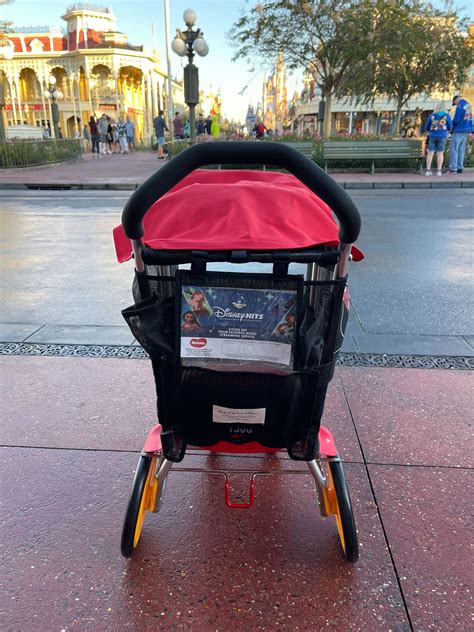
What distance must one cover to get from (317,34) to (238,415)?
66.2 feet

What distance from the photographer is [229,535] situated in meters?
1.93

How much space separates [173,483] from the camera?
2.21 metres

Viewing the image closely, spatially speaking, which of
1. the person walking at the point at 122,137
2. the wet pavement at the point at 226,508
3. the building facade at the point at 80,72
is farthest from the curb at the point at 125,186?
the building facade at the point at 80,72

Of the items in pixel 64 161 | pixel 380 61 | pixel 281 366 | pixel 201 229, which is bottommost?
pixel 64 161

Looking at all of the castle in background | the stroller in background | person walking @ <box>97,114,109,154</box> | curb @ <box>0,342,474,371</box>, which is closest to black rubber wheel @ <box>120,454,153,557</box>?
the stroller in background

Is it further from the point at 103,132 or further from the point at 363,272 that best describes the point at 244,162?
the point at 103,132

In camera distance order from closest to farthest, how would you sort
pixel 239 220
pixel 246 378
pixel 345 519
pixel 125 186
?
pixel 239 220 < pixel 246 378 < pixel 345 519 < pixel 125 186

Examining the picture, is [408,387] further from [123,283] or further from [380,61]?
[380,61]

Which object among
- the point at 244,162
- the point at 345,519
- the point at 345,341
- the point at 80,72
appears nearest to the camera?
the point at 244,162

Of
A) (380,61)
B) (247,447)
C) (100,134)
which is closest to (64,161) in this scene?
(100,134)

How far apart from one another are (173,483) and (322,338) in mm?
1086

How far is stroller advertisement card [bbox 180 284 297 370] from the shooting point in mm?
1439

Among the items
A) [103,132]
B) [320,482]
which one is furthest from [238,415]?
[103,132]

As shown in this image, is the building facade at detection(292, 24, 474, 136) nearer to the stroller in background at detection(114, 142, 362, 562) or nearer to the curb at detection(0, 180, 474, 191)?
the curb at detection(0, 180, 474, 191)
